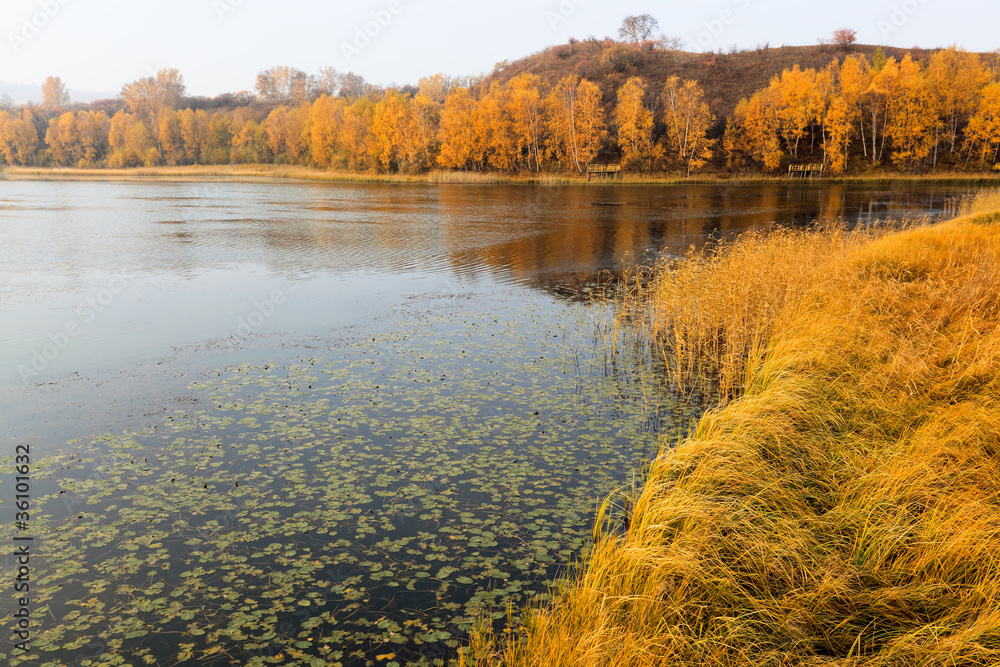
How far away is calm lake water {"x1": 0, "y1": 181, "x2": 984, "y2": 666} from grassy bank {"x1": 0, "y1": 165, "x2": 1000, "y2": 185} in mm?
53452

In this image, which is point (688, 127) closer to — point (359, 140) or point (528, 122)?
point (528, 122)

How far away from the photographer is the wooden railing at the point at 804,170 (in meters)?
71.2

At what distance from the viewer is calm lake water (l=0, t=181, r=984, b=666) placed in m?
5.36

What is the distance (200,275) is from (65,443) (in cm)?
1377

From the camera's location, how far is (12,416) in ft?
31.4

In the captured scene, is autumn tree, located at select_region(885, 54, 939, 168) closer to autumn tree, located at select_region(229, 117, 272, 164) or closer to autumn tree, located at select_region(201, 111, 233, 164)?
autumn tree, located at select_region(229, 117, 272, 164)

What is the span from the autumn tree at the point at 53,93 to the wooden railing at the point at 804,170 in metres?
174

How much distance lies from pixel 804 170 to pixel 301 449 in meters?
76.6

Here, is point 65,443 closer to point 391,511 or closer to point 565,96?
point 391,511

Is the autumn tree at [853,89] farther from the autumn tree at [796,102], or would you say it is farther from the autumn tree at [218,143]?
the autumn tree at [218,143]

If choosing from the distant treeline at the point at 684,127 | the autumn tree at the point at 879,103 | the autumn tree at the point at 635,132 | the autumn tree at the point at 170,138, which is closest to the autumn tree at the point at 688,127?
the distant treeline at the point at 684,127

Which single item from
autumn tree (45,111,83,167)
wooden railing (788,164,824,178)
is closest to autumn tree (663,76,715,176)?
wooden railing (788,164,824,178)

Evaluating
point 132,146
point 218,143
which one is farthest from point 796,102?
point 132,146

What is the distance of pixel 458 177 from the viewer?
7712 centimetres
